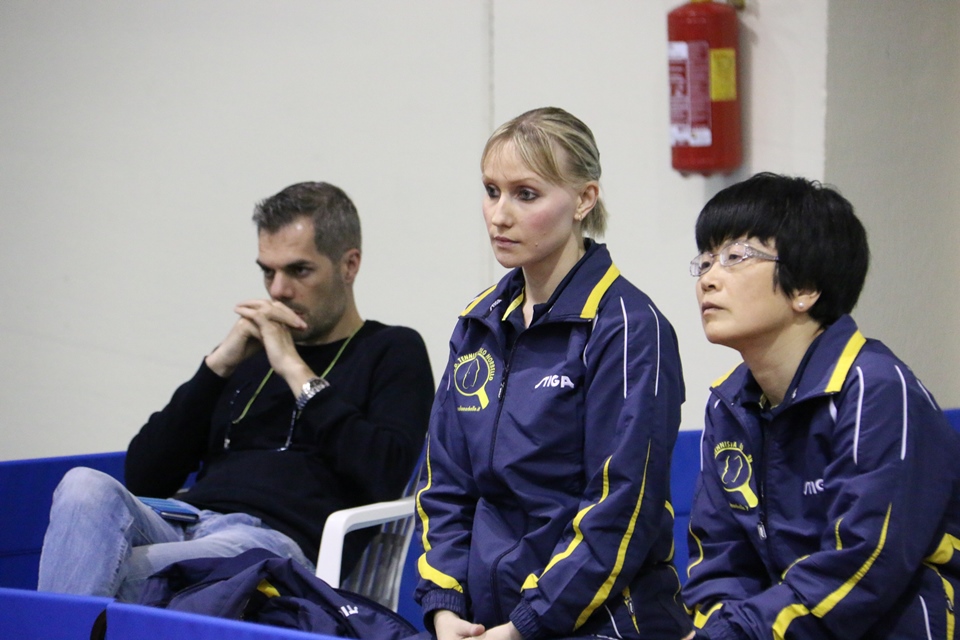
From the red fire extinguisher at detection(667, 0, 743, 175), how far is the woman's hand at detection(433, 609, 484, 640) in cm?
180

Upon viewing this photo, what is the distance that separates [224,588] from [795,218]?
46.7 inches

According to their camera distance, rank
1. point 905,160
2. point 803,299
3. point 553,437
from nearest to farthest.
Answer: point 803,299
point 553,437
point 905,160

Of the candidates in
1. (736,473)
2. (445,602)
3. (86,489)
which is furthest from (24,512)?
(736,473)

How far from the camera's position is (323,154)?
4.36 meters

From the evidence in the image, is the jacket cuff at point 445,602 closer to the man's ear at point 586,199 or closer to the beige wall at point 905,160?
the man's ear at point 586,199

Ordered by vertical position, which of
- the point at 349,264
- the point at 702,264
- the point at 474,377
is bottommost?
the point at 474,377

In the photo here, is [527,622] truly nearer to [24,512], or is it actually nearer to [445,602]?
[445,602]

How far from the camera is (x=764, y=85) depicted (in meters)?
3.27

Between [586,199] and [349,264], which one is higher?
[586,199]

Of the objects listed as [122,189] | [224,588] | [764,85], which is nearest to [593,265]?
[224,588]

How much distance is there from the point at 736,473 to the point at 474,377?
0.51m

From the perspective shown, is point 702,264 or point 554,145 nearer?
point 702,264

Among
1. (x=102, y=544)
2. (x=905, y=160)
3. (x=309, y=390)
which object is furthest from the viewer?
(x=905, y=160)

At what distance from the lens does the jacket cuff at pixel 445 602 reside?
1.97 metres
